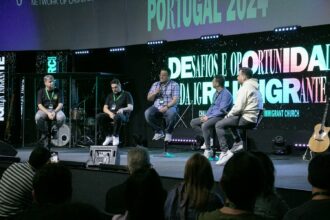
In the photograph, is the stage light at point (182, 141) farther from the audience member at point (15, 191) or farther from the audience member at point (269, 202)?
the audience member at point (269, 202)

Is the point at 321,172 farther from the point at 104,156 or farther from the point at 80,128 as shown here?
the point at 80,128

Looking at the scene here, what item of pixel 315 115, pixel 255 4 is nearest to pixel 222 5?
pixel 255 4

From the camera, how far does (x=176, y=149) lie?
35.6ft

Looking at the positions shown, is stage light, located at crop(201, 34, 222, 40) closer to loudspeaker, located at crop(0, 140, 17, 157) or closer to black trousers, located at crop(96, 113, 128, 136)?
black trousers, located at crop(96, 113, 128, 136)

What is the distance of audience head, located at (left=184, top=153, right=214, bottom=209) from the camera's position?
127 inches

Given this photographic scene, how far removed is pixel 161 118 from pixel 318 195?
684cm

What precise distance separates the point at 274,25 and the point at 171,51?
2.75 meters

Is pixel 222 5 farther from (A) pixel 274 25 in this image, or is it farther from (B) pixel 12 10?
(B) pixel 12 10

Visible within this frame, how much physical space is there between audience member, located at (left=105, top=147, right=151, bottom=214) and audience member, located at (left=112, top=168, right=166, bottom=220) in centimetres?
73

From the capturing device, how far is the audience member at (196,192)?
10.6 ft

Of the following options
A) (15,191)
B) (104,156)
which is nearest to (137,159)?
(15,191)

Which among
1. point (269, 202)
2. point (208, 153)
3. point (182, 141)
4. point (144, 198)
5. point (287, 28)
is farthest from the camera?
point (182, 141)

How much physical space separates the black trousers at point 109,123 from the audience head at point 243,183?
7.83 metres

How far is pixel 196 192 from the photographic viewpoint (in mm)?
3264
